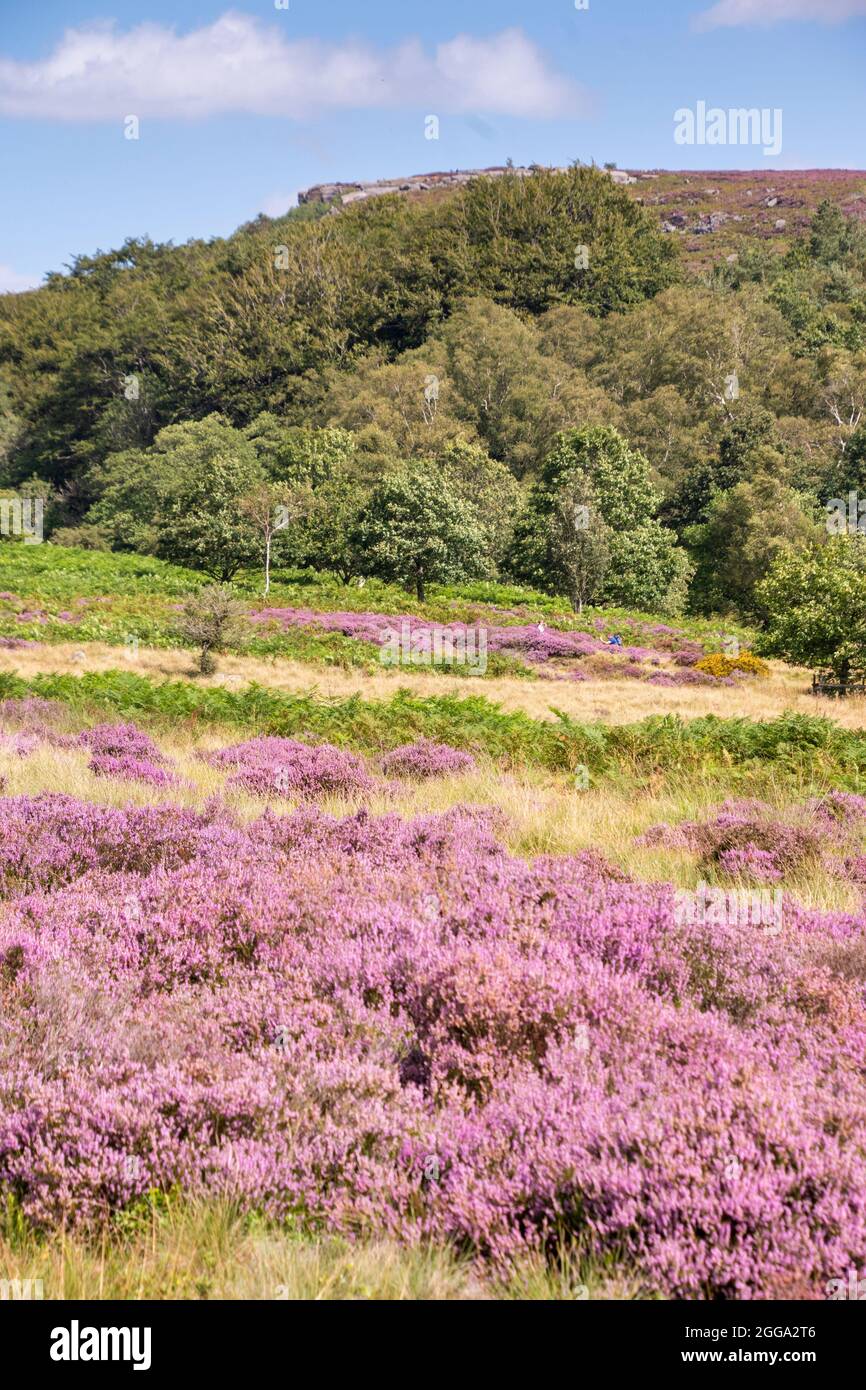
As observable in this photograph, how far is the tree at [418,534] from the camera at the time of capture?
137 feet

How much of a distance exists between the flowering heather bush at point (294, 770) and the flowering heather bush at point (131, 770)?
25.5 inches

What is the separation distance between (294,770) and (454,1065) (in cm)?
579

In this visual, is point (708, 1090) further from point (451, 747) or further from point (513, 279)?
point (513, 279)

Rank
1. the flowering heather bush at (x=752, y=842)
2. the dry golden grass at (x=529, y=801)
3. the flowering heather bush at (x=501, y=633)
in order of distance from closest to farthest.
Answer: the flowering heather bush at (x=752, y=842), the dry golden grass at (x=529, y=801), the flowering heather bush at (x=501, y=633)

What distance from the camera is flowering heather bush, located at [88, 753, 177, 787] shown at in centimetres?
815

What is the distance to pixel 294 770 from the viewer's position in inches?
341

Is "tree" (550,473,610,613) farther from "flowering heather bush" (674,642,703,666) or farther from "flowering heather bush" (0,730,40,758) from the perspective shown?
"flowering heather bush" (0,730,40,758)

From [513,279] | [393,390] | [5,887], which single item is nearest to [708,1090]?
[5,887]

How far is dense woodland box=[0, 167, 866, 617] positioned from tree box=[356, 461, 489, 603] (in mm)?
128

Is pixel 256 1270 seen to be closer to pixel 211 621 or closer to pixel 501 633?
pixel 211 621

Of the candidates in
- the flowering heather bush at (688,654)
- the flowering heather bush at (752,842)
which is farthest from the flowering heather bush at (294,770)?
the flowering heather bush at (688,654)

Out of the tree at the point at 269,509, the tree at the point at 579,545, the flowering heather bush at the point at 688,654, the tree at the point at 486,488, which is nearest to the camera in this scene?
the flowering heather bush at the point at 688,654

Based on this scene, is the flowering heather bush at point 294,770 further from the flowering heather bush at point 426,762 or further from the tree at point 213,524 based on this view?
the tree at point 213,524
